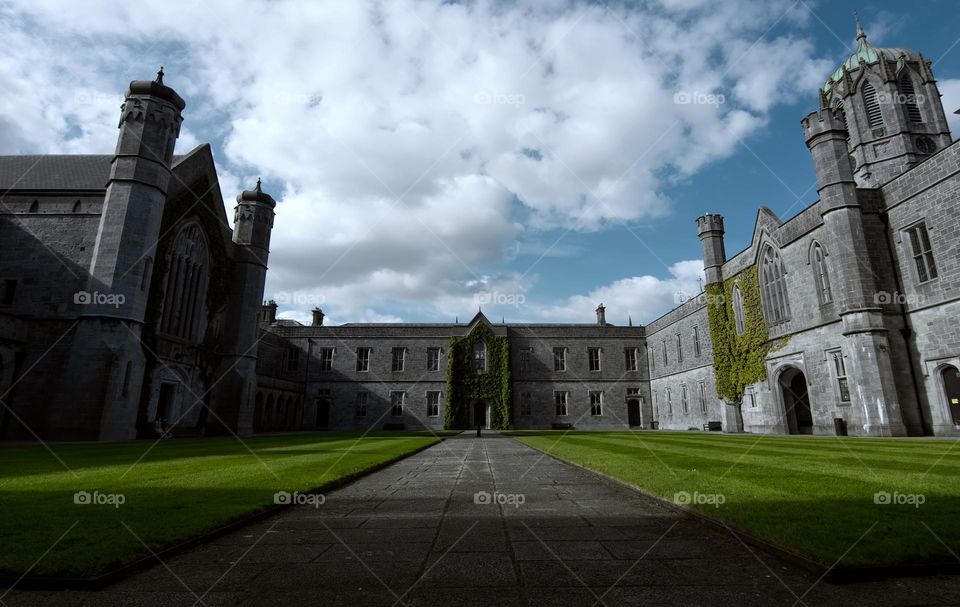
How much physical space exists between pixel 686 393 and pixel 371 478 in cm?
3000

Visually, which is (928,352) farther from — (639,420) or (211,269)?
(211,269)

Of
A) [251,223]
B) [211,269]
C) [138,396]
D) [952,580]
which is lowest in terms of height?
[952,580]

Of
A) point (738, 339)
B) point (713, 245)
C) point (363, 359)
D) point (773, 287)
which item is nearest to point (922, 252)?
point (773, 287)

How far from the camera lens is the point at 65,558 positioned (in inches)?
138

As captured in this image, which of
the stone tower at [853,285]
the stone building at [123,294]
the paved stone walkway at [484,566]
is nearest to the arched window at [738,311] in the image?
the stone tower at [853,285]

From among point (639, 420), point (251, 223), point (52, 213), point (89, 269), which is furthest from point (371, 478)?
point (639, 420)

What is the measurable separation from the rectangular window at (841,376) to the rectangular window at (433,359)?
27.9 metres

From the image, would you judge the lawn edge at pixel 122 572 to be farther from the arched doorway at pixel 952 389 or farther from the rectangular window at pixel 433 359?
the rectangular window at pixel 433 359

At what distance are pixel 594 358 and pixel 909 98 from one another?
27.8 m

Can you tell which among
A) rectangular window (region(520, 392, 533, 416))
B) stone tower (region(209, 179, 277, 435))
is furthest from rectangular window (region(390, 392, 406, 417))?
stone tower (region(209, 179, 277, 435))

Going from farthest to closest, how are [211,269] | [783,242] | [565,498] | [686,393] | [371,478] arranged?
[686,393], [211,269], [783,242], [371,478], [565,498]

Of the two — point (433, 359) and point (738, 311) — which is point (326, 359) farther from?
point (738, 311)

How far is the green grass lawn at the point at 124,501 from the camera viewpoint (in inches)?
144

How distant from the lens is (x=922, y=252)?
705 inches
